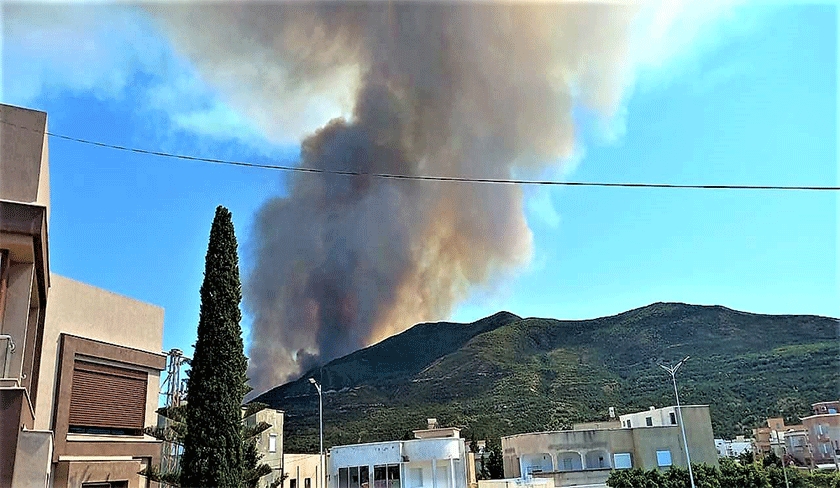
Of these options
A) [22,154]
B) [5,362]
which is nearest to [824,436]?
[5,362]

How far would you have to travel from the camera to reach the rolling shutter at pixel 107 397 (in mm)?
10531

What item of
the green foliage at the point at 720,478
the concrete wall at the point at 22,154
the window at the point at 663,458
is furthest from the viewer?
the window at the point at 663,458

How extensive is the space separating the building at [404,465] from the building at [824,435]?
91.0 feet

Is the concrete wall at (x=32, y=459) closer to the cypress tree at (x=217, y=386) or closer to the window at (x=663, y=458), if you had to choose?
the cypress tree at (x=217, y=386)

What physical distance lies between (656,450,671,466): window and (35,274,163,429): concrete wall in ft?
87.5

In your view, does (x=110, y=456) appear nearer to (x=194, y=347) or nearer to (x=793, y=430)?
(x=194, y=347)

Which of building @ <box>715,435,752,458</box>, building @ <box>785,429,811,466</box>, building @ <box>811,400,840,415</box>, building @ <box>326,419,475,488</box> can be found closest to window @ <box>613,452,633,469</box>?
building @ <box>326,419,475,488</box>

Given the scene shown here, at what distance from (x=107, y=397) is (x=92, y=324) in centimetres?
143

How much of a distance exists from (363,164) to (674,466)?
Answer: 50302 mm

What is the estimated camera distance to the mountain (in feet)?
152

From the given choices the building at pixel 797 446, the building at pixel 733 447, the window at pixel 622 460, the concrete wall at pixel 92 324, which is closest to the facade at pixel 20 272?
the concrete wall at pixel 92 324

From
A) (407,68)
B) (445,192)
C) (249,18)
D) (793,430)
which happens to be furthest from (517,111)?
(249,18)

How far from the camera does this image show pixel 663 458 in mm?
30516

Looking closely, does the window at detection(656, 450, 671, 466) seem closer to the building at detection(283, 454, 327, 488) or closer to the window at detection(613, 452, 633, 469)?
the window at detection(613, 452, 633, 469)
